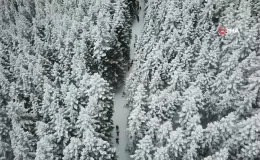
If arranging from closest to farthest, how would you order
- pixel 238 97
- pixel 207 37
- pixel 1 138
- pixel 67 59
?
pixel 238 97
pixel 1 138
pixel 207 37
pixel 67 59

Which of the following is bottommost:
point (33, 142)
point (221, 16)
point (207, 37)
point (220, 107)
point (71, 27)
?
point (220, 107)

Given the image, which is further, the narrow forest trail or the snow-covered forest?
the narrow forest trail

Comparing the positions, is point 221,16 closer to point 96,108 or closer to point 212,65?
point 212,65

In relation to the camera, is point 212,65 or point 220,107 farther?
point 212,65

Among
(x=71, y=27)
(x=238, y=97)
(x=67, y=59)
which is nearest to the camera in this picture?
(x=238, y=97)

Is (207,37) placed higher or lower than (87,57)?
lower

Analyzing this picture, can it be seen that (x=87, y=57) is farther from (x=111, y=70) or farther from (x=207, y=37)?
(x=207, y=37)

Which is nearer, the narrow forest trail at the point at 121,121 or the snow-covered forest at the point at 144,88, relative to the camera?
the snow-covered forest at the point at 144,88

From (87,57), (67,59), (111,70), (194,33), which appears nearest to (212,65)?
(194,33)
